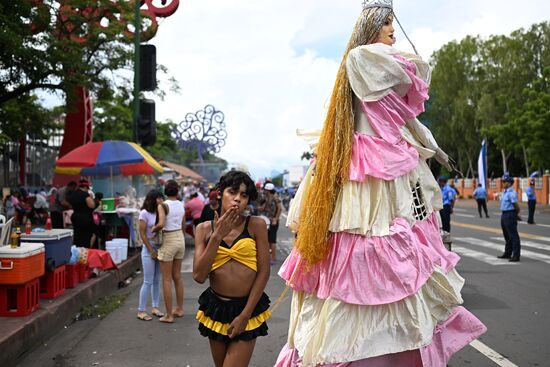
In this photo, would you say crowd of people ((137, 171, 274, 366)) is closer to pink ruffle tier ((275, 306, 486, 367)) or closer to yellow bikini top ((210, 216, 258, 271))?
yellow bikini top ((210, 216, 258, 271))

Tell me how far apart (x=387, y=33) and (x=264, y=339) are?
3425 millimetres

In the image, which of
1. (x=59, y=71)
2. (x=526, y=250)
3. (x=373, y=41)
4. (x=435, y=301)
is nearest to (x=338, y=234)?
(x=435, y=301)

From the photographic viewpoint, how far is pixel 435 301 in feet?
9.53

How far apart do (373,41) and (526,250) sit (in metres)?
10.9

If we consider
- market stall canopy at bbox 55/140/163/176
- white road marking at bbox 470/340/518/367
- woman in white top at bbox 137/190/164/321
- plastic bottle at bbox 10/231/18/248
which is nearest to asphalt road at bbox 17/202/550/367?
white road marking at bbox 470/340/518/367

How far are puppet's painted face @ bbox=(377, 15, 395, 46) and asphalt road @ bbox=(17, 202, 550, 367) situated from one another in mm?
2818

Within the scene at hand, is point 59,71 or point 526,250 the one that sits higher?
point 59,71

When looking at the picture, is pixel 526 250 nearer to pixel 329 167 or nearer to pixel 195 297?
pixel 195 297

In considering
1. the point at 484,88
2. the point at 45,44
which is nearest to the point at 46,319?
the point at 45,44

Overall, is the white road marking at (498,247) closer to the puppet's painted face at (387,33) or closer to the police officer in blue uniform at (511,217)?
the police officer in blue uniform at (511,217)

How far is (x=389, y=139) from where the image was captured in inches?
116

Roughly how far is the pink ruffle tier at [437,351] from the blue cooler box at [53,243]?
4243mm

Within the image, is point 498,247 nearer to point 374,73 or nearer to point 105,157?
point 105,157

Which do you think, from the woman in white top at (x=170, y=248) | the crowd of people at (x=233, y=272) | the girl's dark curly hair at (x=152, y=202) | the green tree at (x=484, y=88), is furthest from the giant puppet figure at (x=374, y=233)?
the green tree at (x=484, y=88)
